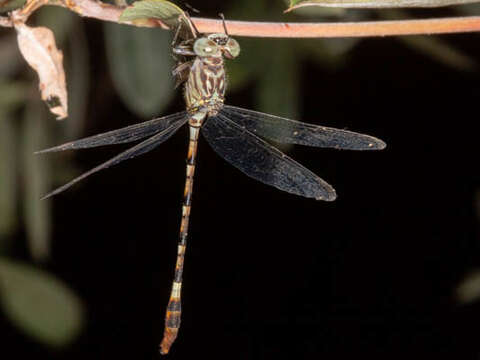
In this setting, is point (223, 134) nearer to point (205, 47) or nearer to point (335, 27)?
point (205, 47)

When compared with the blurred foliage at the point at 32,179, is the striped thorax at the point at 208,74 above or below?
above

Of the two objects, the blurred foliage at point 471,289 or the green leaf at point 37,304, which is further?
the green leaf at point 37,304

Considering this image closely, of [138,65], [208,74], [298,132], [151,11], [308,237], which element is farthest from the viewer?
[308,237]

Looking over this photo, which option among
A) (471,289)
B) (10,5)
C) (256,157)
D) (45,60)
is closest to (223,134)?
(256,157)

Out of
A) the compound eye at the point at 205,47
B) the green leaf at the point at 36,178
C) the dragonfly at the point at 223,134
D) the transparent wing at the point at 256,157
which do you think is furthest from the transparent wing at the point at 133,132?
the green leaf at the point at 36,178

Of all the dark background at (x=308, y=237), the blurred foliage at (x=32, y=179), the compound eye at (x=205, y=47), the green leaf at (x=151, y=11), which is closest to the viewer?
the green leaf at (x=151, y=11)

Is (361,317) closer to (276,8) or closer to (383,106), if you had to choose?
(383,106)

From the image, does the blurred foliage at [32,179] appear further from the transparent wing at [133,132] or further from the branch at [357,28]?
the branch at [357,28]

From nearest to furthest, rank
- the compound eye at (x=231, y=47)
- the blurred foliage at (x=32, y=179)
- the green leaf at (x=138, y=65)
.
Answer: the compound eye at (x=231, y=47), the green leaf at (x=138, y=65), the blurred foliage at (x=32, y=179)
